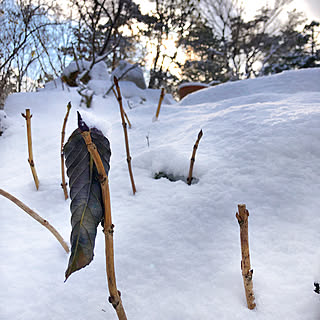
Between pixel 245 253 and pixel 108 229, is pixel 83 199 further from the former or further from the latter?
pixel 245 253

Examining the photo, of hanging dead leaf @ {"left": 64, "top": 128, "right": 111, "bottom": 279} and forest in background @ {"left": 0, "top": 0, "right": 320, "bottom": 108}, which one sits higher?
forest in background @ {"left": 0, "top": 0, "right": 320, "bottom": 108}

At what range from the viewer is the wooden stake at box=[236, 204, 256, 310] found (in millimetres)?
420

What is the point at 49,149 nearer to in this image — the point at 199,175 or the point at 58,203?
the point at 58,203

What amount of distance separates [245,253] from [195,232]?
0.26m

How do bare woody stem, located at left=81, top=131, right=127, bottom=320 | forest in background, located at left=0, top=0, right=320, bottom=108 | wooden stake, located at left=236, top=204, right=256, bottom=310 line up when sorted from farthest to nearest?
forest in background, located at left=0, top=0, right=320, bottom=108, wooden stake, located at left=236, top=204, right=256, bottom=310, bare woody stem, located at left=81, top=131, right=127, bottom=320

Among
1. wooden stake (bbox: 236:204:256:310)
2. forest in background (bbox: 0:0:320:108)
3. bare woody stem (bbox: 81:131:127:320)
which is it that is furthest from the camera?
forest in background (bbox: 0:0:320:108)

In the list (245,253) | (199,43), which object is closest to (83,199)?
(245,253)

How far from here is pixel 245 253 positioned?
442 mm

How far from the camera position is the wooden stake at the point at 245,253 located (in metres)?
0.42

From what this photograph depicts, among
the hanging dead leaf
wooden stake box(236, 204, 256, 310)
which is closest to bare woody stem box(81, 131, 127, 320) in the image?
the hanging dead leaf

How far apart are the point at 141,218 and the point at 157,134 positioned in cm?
86

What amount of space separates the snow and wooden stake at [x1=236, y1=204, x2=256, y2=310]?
31mm

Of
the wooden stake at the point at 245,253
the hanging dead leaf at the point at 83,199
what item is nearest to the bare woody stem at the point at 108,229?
the hanging dead leaf at the point at 83,199

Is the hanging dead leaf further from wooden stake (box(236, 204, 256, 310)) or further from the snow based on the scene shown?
wooden stake (box(236, 204, 256, 310))
